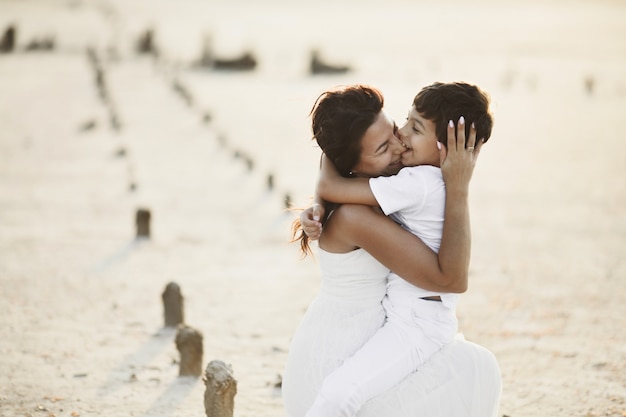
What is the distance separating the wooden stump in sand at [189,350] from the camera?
6.18 m

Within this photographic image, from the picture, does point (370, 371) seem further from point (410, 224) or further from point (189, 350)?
point (189, 350)

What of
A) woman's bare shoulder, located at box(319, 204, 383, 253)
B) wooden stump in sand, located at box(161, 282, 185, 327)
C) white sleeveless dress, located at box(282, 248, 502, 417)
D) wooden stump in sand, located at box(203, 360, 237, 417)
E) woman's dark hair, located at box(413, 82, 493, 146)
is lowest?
wooden stump in sand, located at box(161, 282, 185, 327)

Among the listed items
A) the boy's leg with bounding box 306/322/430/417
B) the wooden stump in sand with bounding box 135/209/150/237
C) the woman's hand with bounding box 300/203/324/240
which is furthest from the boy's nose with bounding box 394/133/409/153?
the wooden stump in sand with bounding box 135/209/150/237

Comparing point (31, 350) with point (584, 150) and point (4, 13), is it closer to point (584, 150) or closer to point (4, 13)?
point (584, 150)

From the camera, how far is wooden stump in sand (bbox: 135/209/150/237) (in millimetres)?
10305

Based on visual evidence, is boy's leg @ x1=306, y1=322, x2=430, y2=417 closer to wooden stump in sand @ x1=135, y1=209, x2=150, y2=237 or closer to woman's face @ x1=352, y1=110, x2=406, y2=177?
woman's face @ x1=352, y1=110, x2=406, y2=177

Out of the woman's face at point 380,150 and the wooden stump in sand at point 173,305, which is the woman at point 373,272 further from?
the wooden stump in sand at point 173,305

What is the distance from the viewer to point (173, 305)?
24.2ft

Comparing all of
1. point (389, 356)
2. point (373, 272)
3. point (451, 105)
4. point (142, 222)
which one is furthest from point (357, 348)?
point (142, 222)

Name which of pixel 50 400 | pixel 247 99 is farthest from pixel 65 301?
pixel 247 99

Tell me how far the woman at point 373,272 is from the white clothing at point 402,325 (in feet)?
0.22

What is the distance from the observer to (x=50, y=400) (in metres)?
5.79

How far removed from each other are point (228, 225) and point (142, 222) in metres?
1.38

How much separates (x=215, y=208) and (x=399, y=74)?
16.1 meters
